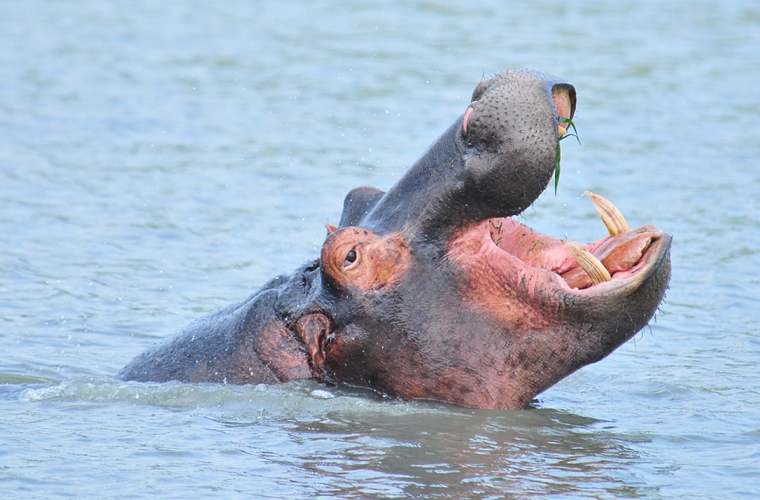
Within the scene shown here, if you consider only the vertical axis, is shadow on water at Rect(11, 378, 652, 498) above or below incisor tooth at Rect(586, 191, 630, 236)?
below

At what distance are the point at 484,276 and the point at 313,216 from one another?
6659 mm

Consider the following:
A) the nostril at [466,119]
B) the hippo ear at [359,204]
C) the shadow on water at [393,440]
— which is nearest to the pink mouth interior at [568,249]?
the nostril at [466,119]

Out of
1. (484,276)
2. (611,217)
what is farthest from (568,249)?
(484,276)

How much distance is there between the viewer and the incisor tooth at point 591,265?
19.4 ft

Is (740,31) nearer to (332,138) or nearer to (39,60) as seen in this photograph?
(332,138)

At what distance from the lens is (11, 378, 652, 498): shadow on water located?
5664mm

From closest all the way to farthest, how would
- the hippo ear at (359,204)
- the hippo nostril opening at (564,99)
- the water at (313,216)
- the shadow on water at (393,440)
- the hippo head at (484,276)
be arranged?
1. the shadow on water at (393,440)
2. the hippo head at (484,276)
3. the water at (313,216)
4. the hippo nostril opening at (564,99)
5. the hippo ear at (359,204)

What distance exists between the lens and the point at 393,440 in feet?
20.7

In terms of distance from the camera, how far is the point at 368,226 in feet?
21.2

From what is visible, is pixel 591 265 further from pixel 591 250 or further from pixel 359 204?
pixel 359 204

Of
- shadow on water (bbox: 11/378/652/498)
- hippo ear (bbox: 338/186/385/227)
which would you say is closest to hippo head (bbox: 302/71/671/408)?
shadow on water (bbox: 11/378/652/498)

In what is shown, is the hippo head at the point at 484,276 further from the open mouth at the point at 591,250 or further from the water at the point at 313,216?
the water at the point at 313,216

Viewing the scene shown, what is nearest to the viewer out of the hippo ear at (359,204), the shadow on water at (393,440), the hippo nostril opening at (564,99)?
the shadow on water at (393,440)

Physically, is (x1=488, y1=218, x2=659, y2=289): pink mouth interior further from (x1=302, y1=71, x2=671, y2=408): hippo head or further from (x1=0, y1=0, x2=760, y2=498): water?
(x1=0, y1=0, x2=760, y2=498): water
